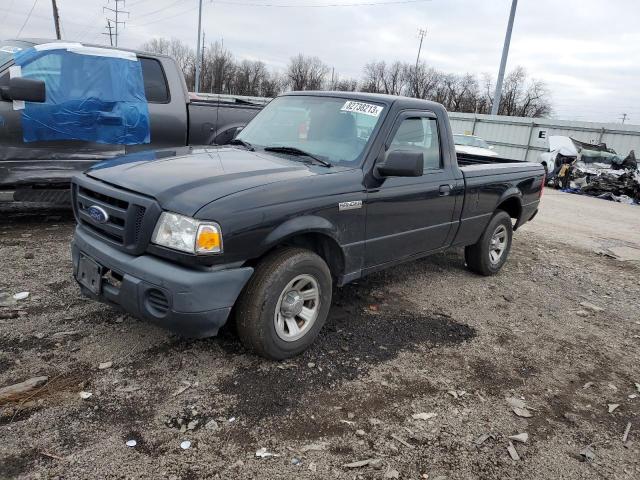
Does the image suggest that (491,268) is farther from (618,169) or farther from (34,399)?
(618,169)

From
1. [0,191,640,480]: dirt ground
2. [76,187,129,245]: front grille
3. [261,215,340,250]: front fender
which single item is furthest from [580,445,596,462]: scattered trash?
[76,187,129,245]: front grille

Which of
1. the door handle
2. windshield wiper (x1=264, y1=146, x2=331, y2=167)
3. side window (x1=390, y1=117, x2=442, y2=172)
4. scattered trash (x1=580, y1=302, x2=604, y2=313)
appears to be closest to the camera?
windshield wiper (x1=264, y1=146, x2=331, y2=167)

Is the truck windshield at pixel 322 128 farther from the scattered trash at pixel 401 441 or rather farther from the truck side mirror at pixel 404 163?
the scattered trash at pixel 401 441

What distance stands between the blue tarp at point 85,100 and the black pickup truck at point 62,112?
0.01 metres

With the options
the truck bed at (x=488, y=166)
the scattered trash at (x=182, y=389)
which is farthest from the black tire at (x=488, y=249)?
the scattered trash at (x=182, y=389)

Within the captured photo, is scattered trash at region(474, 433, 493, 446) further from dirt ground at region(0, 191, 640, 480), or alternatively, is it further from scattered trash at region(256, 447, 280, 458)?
scattered trash at region(256, 447, 280, 458)

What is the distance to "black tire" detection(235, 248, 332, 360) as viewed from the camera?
126 inches

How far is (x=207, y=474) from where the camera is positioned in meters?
2.46

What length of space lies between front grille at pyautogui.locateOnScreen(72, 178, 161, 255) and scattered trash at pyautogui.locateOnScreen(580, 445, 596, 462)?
2832mm

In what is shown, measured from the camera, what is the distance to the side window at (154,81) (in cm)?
645

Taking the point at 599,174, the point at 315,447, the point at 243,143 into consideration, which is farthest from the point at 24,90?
the point at 599,174

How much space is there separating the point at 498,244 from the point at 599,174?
45.7 ft

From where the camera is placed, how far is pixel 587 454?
291 cm

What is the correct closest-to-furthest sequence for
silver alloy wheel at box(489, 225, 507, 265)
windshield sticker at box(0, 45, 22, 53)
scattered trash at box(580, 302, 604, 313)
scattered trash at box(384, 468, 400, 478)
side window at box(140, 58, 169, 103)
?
scattered trash at box(384, 468, 400, 478)
scattered trash at box(580, 302, 604, 313)
windshield sticker at box(0, 45, 22, 53)
silver alloy wheel at box(489, 225, 507, 265)
side window at box(140, 58, 169, 103)
